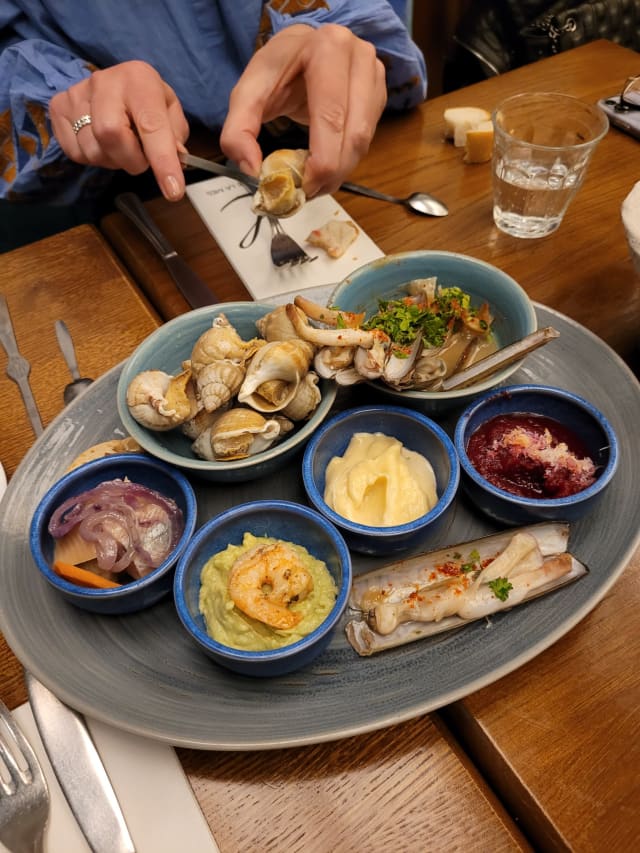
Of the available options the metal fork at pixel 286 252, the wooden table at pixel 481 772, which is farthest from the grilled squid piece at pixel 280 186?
the wooden table at pixel 481 772

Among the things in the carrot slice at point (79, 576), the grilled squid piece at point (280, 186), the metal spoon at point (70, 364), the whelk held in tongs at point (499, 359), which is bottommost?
the whelk held in tongs at point (499, 359)

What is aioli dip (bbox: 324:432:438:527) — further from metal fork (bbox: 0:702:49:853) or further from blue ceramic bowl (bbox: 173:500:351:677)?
metal fork (bbox: 0:702:49:853)

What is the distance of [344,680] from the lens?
1.01 m

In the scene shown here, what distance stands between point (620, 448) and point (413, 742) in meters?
0.72

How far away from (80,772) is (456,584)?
642 millimetres

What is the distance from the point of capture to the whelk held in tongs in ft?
4.11

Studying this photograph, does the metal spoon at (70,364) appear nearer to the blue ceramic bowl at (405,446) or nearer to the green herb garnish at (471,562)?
the blue ceramic bowl at (405,446)

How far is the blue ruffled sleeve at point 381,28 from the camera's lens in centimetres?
201

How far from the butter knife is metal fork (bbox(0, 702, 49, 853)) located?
0.65 m

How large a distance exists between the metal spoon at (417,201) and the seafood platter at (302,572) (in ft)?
1.99

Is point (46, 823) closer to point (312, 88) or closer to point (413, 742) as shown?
point (413, 742)

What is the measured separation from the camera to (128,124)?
1628 millimetres

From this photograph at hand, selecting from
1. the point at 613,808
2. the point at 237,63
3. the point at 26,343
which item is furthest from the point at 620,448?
the point at 237,63

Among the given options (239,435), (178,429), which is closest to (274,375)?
(239,435)
